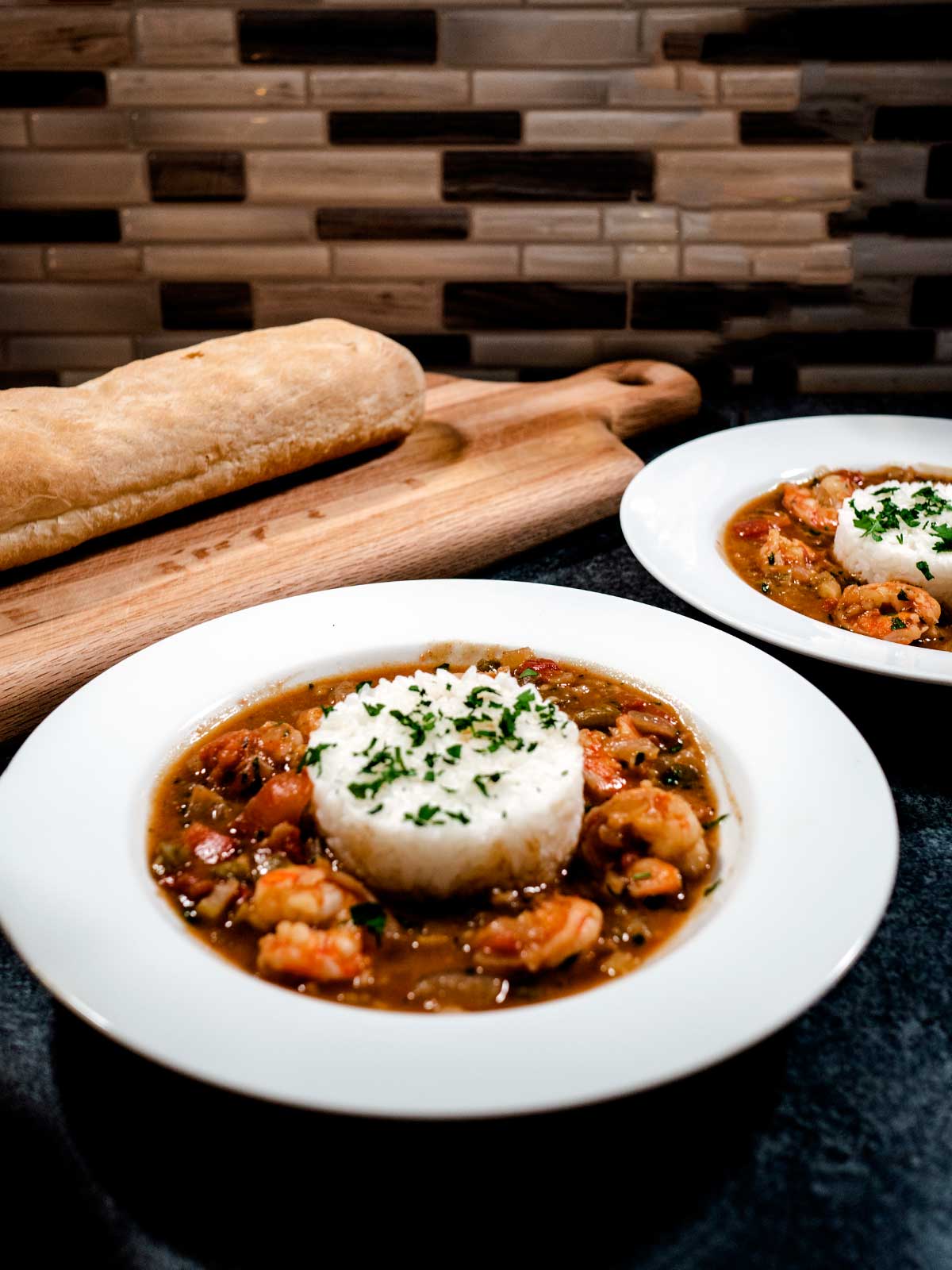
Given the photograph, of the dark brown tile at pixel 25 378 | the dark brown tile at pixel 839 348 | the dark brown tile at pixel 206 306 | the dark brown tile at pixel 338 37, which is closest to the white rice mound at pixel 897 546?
the dark brown tile at pixel 839 348

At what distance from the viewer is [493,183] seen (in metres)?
3.91

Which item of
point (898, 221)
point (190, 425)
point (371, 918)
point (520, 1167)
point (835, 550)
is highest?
point (898, 221)

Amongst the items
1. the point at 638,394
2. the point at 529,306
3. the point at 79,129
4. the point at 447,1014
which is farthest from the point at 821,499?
the point at 79,129

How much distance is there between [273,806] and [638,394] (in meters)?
2.26

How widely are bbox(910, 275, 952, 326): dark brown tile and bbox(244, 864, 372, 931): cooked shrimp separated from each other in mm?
3338

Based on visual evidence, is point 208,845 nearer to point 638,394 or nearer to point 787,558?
point 787,558

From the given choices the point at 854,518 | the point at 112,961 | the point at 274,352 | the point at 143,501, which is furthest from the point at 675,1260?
the point at 274,352

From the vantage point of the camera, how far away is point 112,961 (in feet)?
4.59

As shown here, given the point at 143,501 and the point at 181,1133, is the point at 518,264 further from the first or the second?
the point at 181,1133

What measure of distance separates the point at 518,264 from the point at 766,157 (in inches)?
34.7

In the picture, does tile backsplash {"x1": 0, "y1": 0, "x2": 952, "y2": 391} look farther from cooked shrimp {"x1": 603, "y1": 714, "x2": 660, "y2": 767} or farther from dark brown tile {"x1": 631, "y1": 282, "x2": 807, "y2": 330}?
cooked shrimp {"x1": 603, "y1": 714, "x2": 660, "y2": 767}

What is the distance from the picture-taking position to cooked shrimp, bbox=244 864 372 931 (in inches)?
63.5

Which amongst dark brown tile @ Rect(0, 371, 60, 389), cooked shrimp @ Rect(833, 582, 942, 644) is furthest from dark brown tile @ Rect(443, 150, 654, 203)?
cooked shrimp @ Rect(833, 582, 942, 644)

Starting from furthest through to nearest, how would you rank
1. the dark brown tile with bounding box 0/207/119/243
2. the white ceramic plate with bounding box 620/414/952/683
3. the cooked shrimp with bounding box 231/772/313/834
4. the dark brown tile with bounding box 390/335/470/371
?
the dark brown tile with bounding box 390/335/470/371 → the dark brown tile with bounding box 0/207/119/243 → the white ceramic plate with bounding box 620/414/952/683 → the cooked shrimp with bounding box 231/772/313/834
